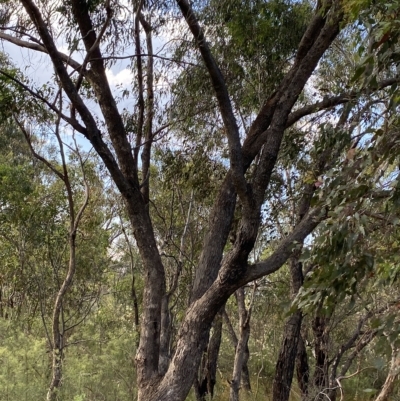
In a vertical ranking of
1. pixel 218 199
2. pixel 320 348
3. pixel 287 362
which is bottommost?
pixel 287 362

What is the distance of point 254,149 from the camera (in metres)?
4.75

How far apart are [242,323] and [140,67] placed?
149 inches

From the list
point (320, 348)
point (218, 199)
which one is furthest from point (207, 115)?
point (320, 348)

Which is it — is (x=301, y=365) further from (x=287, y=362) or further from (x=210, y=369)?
(x=210, y=369)

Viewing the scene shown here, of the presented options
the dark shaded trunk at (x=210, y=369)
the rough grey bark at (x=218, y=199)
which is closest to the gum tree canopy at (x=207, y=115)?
the rough grey bark at (x=218, y=199)

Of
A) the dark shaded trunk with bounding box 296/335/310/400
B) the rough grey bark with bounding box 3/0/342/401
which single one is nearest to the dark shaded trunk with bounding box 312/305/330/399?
the dark shaded trunk with bounding box 296/335/310/400

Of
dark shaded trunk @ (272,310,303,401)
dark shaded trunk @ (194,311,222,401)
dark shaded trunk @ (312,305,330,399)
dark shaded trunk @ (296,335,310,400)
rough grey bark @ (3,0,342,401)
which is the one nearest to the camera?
rough grey bark @ (3,0,342,401)

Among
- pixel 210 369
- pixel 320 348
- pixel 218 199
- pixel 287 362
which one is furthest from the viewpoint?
pixel 210 369

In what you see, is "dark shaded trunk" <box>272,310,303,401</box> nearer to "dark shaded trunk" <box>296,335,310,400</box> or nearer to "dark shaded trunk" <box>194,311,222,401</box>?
"dark shaded trunk" <box>296,335,310,400</box>

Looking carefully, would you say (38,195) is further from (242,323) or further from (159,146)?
(242,323)

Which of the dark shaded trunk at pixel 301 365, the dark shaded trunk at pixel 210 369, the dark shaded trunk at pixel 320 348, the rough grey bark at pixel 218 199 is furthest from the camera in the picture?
the dark shaded trunk at pixel 210 369

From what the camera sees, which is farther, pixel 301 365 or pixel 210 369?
pixel 210 369

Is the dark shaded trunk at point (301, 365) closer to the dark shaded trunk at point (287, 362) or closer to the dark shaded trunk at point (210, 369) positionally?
the dark shaded trunk at point (287, 362)

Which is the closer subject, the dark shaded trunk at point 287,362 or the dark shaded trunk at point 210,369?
the dark shaded trunk at point 287,362
